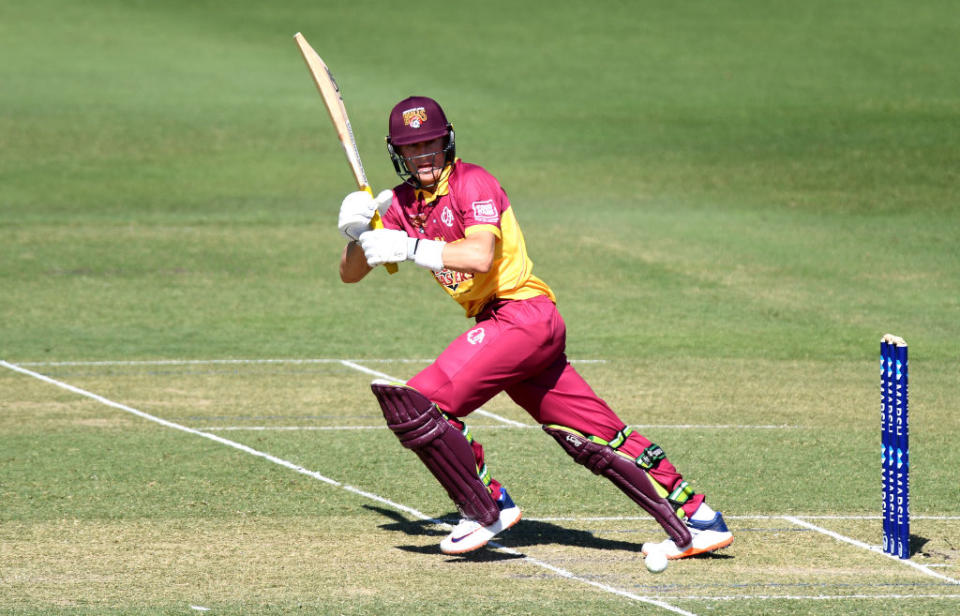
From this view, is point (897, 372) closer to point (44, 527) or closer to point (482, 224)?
point (482, 224)

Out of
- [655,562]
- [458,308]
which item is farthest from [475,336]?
[458,308]

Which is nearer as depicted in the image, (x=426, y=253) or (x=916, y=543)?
(x=426, y=253)

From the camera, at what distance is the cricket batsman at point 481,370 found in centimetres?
722

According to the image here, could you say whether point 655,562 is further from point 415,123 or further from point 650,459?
point 415,123

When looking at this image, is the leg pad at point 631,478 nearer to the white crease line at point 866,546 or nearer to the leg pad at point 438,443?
the leg pad at point 438,443

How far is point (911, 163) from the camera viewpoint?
24.4m

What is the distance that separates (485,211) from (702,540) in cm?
206

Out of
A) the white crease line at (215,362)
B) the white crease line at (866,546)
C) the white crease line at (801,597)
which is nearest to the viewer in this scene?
the white crease line at (801,597)

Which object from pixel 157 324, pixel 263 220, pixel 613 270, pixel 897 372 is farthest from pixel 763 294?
pixel 897 372

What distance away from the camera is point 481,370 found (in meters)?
7.25

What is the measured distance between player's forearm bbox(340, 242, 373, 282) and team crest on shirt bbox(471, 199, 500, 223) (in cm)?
71

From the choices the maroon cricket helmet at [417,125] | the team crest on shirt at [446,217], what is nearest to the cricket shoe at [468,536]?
the team crest on shirt at [446,217]

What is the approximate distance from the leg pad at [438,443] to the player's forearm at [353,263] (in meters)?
0.76

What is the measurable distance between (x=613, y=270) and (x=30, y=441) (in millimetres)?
9360
